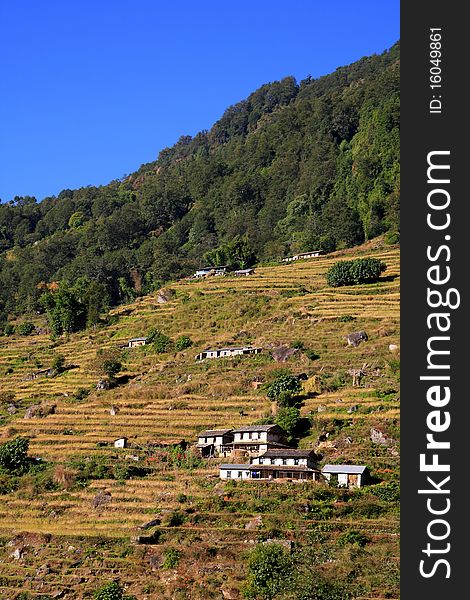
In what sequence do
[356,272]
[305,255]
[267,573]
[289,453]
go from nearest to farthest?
[267,573], [289,453], [356,272], [305,255]

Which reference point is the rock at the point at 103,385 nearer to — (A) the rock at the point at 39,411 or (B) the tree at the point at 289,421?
(A) the rock at the point at 39,411

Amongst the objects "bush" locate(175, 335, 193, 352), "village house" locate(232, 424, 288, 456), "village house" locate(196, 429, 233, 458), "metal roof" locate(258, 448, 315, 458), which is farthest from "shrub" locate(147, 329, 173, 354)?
"metal roof" locate(258, 448, 315, 458)

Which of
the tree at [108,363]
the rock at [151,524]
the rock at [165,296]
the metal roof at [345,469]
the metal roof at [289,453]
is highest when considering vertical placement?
the rock at [165,296]

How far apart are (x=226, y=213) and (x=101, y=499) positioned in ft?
279

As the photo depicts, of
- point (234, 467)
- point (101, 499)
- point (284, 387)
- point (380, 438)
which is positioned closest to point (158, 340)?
point (284, 387)

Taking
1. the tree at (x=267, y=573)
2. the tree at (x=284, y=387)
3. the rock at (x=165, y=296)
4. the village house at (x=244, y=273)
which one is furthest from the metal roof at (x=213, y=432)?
the village house at (x=244, y=273)

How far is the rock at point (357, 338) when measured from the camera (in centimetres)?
5753

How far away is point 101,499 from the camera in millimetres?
42500

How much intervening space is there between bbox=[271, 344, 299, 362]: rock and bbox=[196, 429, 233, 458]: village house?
11.7 metres

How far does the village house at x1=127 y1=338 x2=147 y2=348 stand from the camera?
69.8m

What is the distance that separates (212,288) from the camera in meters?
79.3

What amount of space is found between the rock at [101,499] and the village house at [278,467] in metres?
5.67

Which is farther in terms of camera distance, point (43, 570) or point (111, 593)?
point (43, 570)

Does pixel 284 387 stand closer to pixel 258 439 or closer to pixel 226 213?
pixel 258 439
